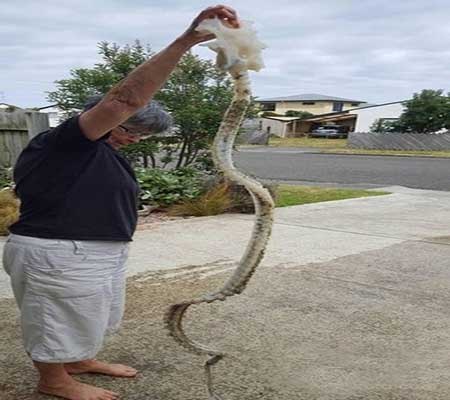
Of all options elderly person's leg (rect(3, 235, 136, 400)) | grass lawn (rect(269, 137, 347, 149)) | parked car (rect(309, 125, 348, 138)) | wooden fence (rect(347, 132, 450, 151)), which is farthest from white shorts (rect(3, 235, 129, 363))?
parked car (rect(309, 125, 348, 138))

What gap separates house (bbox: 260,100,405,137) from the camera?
45375 millimetres

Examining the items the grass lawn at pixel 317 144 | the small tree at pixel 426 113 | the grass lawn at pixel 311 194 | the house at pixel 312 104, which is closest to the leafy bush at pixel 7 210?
the grass lawn at pixel 311 194

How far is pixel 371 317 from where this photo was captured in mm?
3438

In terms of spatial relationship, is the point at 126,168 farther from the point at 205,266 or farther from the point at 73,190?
the point at 205,266

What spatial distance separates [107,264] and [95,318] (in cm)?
21

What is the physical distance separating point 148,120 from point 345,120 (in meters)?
50.5

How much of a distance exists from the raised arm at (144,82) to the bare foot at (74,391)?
1.16m

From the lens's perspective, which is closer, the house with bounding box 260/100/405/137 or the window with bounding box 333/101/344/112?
the house with bounding box 260/100/405/137

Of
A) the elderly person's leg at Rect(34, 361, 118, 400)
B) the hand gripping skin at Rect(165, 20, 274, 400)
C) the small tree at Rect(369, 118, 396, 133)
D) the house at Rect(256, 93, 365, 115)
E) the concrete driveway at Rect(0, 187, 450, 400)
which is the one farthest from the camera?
the house at Rect(256, 93, 365, 115)

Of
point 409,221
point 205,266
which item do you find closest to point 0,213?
point 205,266

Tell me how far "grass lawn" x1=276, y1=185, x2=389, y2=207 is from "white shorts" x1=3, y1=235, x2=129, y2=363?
6.13 m

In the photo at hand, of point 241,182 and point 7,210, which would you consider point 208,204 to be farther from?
point 241,182

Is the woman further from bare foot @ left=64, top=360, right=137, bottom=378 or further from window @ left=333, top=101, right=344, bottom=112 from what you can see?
window @ left=333, top=101, right=344, bottom=112

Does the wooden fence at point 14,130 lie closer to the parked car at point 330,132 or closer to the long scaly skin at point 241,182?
the long scaly skin at point 241,182
